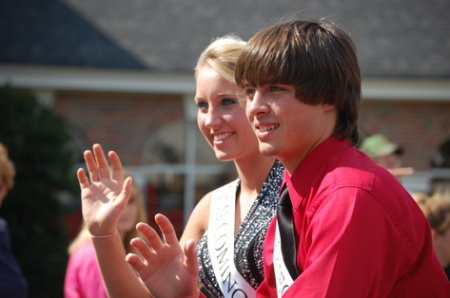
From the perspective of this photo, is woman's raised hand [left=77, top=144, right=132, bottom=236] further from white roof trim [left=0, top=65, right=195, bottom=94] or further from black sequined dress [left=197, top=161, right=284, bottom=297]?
white roof trim [left=0, top=65, right=195, bottom=94]

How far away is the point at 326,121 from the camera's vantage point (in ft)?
6.73

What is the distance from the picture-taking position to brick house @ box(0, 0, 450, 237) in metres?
12.3

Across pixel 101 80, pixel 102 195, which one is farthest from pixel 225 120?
pixel 101 80

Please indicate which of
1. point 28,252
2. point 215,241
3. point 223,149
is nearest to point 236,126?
point 223,149

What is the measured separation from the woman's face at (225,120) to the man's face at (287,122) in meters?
0.79

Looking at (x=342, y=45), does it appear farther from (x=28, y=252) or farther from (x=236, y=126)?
→ (x=28, y=252)

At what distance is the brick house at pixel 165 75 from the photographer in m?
12.3

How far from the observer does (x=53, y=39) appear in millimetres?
12844

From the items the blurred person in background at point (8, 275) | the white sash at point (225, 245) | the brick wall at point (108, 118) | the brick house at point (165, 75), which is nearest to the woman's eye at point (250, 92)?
the white sash at point (225, 245)

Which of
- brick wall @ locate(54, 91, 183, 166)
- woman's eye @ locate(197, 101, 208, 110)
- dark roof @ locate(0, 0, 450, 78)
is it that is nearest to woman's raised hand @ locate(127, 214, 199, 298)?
woman's eye @ locate(197, 101, 208, 110)

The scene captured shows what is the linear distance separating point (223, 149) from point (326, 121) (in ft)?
2.95

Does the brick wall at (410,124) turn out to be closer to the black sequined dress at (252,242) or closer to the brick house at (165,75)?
the brick house at (165,75)

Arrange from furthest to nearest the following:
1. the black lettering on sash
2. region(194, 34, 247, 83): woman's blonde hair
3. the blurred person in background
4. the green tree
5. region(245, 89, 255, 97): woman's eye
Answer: the green tree < the blurred person in background < region(194, 34, 247, 83): woman's blonde hair < the black lettering on sash < region(245, 89, 255, 97): woman's eye

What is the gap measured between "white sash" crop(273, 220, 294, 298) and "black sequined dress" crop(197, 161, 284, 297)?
1.65 feet
